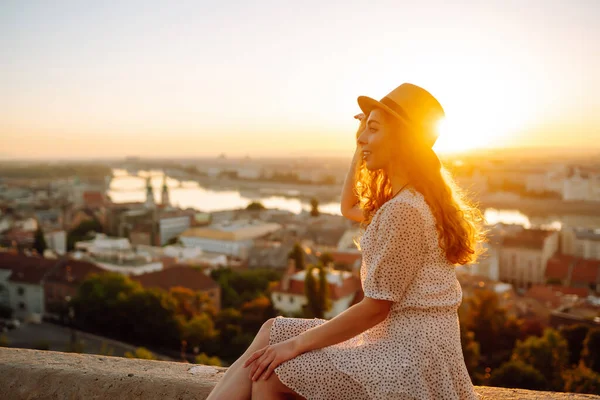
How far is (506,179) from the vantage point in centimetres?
2744

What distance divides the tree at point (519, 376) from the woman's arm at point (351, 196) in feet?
16.6

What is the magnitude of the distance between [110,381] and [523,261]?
12794 mm

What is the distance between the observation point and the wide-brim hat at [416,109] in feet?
2.14

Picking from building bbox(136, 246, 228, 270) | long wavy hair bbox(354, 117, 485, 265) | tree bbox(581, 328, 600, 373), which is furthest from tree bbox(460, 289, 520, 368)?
long wavy hair bbox(354, 117, 485, 265)

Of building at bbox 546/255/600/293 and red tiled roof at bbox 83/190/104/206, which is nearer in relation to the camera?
building at bbox 546/255/600/293

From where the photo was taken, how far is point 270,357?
64cm

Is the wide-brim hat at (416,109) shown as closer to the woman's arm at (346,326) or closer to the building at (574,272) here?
the woman's arm at (346,326)

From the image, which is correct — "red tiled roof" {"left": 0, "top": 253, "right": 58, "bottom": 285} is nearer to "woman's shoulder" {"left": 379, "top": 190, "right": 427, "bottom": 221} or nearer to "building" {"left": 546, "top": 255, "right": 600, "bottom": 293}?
"building" {"left": 546, "top": 255, "right": 600, "bottom": 293}

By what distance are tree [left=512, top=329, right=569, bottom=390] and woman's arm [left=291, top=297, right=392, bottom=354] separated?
18.7 feet

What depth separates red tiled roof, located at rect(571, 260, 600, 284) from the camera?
11.0 m

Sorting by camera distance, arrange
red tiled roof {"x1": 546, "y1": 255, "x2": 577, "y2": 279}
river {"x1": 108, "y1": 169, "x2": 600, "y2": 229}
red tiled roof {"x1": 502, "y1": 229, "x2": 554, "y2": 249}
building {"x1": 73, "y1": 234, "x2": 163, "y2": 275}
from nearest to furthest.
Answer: building {"x1": 73, "y1": 234, "x2": 163, "y2": 275} < red tiled roof {"x1": 546, "y1": 255, "x2": 577, "y2": 279} < red tiled roof {"x1": 502, "y1": 229, "x2": 554, "y2": 249} < river {"x1": 108, "y1": 169, "x2": 600, "y2": 229}

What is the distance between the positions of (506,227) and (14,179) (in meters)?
31.7

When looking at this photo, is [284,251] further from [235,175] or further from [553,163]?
[235,175]

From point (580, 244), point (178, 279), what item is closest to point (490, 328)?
point (178, 279)
